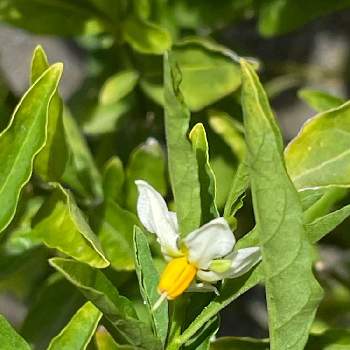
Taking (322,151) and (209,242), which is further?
(322,151)

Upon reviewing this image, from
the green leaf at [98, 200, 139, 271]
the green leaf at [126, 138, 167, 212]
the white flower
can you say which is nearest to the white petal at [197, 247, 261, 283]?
the white flower

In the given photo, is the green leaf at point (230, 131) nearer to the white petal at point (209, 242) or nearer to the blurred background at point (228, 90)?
the blurred background at point (228, 90)

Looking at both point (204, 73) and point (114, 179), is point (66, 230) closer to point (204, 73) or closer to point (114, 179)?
point (114, 179)

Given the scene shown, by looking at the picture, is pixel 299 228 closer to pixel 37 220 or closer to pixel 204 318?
pixel 204 318

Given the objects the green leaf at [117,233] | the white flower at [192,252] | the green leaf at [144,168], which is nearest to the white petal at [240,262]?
the white flower at [192,252]

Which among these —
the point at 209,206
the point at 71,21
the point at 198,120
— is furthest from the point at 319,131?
the point at 71,21

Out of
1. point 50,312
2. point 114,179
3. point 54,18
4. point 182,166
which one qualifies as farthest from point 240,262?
point 54,18
